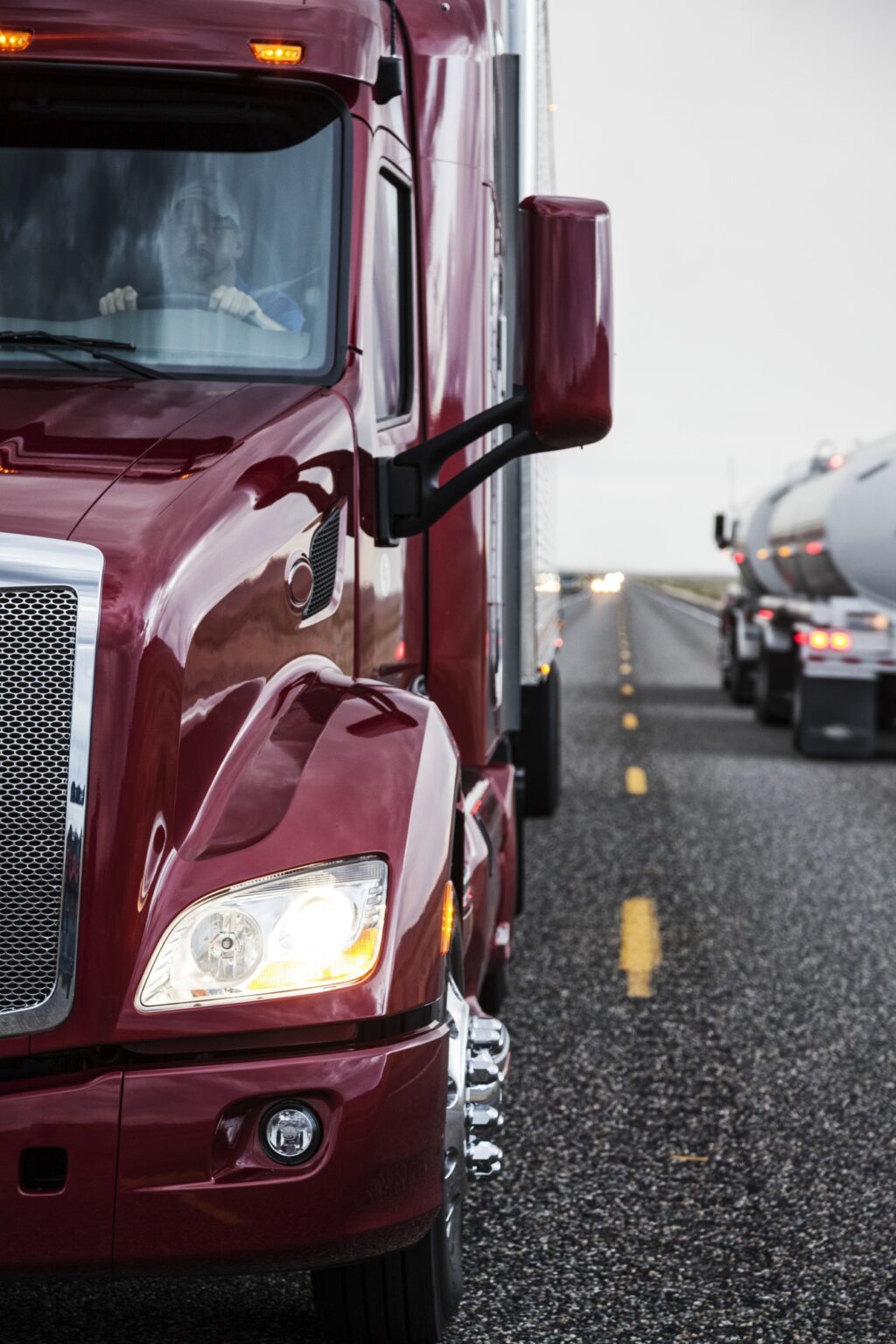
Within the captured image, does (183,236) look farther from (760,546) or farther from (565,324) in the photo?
(760,546)

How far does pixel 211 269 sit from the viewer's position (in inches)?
161

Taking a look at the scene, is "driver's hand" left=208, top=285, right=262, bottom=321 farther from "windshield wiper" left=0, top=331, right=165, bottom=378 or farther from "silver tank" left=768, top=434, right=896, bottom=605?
"silver tank" left=768, top=434, right=896, bottom=605

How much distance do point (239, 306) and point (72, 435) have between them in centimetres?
78

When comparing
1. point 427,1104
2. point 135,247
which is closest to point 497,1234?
point 427,1104

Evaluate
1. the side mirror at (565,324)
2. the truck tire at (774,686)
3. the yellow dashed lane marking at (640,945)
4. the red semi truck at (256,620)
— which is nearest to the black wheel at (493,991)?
the yellow dashed lane marking at (640,945)

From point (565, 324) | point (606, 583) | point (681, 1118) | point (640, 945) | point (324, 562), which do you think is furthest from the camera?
point (606, 583)

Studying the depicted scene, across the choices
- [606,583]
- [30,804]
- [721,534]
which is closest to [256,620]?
[30,804]

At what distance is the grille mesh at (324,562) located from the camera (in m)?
3.69

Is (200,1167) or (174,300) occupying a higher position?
(174,300)

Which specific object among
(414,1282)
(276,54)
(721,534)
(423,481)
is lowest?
(414,1282)

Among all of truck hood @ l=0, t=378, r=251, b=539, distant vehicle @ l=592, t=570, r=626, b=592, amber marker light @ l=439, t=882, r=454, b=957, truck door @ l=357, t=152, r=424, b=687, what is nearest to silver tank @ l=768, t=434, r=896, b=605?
distant vehicle @ l=592, t=570, r=626, b=592

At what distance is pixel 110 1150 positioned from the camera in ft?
9.41

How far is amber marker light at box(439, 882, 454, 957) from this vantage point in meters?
3.33

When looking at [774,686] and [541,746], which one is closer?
[541,746]
